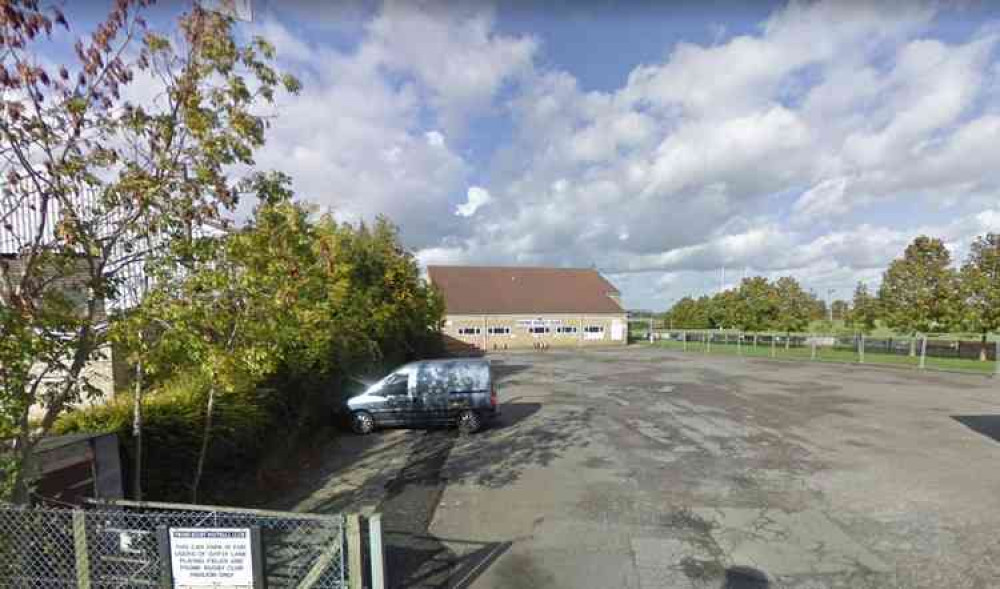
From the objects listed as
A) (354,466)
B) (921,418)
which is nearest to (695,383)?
(921,418)

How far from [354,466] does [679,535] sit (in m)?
5.31

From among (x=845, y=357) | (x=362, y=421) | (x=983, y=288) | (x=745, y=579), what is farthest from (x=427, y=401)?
(x=983, y=288)

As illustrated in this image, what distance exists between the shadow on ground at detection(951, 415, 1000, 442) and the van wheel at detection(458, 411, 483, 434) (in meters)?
10.1

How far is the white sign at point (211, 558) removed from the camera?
2.71 metres

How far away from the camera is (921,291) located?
72.7ft

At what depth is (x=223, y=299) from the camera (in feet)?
12.3

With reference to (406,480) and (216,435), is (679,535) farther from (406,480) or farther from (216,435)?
(216,435)

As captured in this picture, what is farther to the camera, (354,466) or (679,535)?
(354,466)

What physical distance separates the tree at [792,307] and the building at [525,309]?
13323 mm

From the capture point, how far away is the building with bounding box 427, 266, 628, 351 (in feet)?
126

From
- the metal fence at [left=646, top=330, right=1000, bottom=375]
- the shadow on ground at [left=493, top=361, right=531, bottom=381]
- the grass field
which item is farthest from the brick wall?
the shadow on ground at [left=493, top=361, right=531, bottom=381]

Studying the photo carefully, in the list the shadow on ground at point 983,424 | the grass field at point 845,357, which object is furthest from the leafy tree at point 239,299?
the grass field at point 845,357

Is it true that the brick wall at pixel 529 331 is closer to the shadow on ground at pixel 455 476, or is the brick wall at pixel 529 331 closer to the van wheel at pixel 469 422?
the shadow on ground at pixel 455 476

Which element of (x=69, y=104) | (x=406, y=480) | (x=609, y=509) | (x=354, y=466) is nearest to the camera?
(x=69, y=104)
